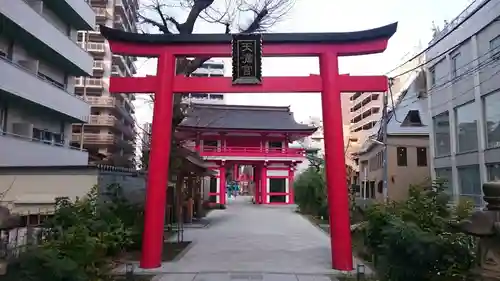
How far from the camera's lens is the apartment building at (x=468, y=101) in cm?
1698

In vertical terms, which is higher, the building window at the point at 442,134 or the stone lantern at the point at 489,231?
the building window at the point at 442,134

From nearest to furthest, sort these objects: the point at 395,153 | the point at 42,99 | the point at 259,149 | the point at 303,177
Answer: the point at 42,99 < the point at 303,177 < the point at 395,153 < the point at 259,149

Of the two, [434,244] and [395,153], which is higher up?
[395,153]

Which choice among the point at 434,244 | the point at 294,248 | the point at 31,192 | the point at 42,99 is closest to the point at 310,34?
the point at 434,244

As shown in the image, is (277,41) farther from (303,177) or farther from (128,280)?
(303,177)

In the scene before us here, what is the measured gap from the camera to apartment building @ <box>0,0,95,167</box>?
16.5 metres

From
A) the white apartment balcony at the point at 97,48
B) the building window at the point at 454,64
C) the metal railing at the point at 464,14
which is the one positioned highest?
the white apartment balcony at the point at 97,48

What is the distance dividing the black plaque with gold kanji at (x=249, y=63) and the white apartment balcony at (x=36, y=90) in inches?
427

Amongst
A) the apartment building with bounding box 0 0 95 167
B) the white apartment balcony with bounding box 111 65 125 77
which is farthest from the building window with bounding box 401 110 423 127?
the white apartment balcony with bounding box 111 65 125 77

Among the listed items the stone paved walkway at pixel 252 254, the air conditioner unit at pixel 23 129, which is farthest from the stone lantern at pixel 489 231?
the air conditioner unit at pixel 23 129

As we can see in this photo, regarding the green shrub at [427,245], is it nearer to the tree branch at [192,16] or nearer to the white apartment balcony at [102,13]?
the tree branch at [192,16]

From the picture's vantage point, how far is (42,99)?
18734 mm

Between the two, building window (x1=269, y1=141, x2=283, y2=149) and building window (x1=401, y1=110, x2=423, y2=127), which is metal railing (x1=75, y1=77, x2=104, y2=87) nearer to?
building window (x1=269, y1=141, x2=283, y2=149)

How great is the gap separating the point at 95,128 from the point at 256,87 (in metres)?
39.6
